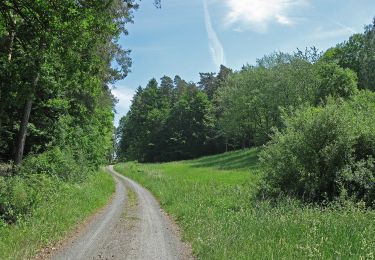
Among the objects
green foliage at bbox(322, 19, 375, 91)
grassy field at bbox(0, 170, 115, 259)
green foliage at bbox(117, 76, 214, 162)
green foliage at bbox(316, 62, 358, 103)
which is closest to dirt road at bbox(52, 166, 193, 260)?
grassy field at bbox(0, 170, 115, 259)

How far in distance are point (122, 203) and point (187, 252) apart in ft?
49.4

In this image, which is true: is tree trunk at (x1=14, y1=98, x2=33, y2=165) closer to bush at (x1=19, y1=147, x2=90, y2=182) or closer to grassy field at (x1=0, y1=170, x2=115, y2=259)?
bush at (x1=19, y1=147, x2=90, y2=182)

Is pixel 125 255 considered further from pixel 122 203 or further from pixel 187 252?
pixel 122 203

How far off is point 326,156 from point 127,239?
9.76 m

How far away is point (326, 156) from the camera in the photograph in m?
18.9

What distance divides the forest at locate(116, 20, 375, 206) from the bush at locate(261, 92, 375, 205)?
0.04 metres

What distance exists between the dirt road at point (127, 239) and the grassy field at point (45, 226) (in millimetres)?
633

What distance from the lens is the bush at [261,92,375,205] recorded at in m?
18.3

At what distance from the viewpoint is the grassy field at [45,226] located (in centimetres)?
1170

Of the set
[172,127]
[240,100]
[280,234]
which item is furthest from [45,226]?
[172,127]

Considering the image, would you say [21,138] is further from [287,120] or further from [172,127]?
[172,127]

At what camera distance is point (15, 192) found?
15.8 m

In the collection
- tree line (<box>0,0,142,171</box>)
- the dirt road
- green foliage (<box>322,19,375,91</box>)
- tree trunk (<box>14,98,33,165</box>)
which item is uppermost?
green foliage (<box>322,19,375,91</box>)

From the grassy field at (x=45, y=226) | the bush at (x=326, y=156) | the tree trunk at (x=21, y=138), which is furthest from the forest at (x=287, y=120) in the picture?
the tree trunk at (x=21, y=138)
